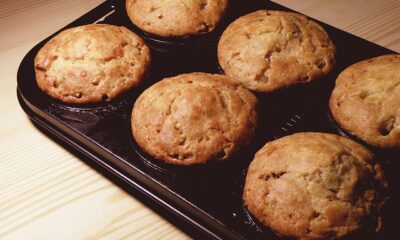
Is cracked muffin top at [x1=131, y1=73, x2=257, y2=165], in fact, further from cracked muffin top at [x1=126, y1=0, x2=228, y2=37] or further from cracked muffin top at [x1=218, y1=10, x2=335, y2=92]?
cracked muffin top at [x1=126, y1=0, x2=228, y2=37]

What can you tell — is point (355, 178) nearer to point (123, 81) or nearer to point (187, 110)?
point (187, 110)

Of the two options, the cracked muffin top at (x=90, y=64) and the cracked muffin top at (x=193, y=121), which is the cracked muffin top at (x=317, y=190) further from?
the cracked muffin top at (x=90, y=64)

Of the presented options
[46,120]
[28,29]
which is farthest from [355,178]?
[28,29]

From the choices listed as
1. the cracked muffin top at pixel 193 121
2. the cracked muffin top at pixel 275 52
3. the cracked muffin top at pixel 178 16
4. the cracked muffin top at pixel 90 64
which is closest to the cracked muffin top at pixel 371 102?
the cracked muffin top at pixel 275 52

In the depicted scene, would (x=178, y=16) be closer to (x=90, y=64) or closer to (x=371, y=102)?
(x=90, y=64)

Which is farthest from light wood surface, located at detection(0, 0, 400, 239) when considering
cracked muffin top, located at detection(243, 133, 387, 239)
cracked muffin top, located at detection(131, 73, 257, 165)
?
cracked muffin top, located at detection(243, 133, 387, 239)

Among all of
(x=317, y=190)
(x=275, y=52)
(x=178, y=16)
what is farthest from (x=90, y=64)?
(x=317, y=190)
